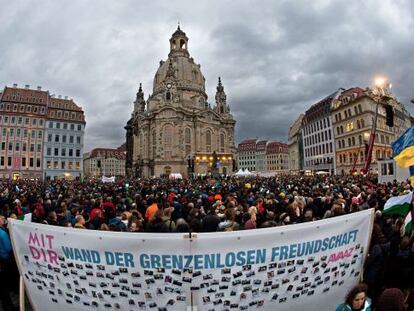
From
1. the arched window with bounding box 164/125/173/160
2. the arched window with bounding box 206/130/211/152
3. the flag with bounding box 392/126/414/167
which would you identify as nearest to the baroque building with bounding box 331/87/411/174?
the arched window with bounding box 206/130/211/152

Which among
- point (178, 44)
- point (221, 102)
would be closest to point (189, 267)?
point (221, 102)

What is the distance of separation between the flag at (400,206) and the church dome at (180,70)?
307 ft

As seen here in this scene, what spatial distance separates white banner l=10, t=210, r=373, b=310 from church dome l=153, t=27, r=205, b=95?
9563cm

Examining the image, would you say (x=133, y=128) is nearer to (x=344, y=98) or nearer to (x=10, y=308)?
(x=344, y=98)

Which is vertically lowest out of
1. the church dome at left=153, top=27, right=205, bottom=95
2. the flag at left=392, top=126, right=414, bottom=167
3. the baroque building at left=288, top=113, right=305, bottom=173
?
the flag at left=392, top=126, right=414, bottom=167

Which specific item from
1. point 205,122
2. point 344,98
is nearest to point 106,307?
point 344,98

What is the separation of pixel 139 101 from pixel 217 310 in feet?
389

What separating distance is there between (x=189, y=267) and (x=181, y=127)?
285ft

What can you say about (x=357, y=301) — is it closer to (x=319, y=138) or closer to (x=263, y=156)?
(x=319, y=138)

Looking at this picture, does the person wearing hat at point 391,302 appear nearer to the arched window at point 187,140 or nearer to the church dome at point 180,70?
the arched window at point 187,140

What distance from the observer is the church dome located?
99.6 m

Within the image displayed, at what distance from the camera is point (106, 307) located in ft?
11.4

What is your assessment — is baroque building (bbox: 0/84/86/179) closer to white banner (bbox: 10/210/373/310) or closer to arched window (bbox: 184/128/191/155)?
arched window (bbox: 184/128/191/155)

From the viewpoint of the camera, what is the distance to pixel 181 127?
3504 inches
